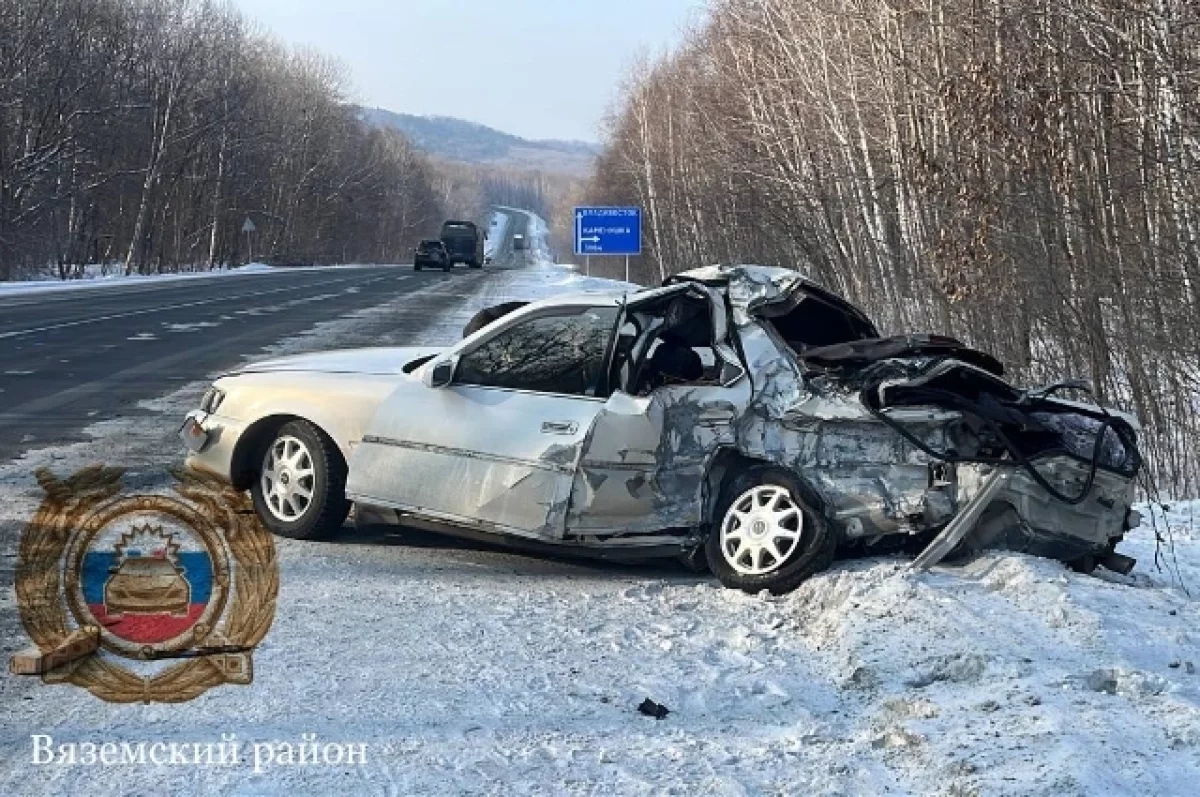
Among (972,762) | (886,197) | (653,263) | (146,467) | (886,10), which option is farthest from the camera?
(653,263)

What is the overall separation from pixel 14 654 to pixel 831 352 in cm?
391

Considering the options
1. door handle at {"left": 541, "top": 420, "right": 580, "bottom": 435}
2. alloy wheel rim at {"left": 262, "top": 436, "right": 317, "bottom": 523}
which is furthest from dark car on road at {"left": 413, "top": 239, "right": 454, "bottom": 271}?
door handle at {"left": 541, "top": 420, "right": 580, "bottom": 435}

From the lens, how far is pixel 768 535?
587 centimetres

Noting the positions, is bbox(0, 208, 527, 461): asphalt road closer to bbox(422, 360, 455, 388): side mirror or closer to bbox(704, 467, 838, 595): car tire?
bbox(422, 360, 455, 388): side mirror

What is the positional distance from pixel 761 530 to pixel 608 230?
3040 cm

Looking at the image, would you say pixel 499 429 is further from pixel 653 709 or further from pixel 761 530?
pixel 653 709

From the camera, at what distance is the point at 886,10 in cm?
1516

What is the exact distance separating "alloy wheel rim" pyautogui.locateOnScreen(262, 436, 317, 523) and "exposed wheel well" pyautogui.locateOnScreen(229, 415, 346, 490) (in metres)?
0.12

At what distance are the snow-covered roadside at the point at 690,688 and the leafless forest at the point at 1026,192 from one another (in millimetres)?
3121

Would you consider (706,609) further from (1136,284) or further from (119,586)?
(1136,284)

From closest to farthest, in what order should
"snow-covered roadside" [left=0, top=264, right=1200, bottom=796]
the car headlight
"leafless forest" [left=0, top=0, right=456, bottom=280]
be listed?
"snow-covered roadside" [left=0, top=264, right=1200, bottom=796], the car headlight, "leafless forest" [left=0, top=0, right=456, bottom=280]

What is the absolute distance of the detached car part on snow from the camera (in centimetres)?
570

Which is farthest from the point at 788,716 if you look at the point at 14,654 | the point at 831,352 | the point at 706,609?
the point at 14,654

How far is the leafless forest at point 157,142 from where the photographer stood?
47.0 m
